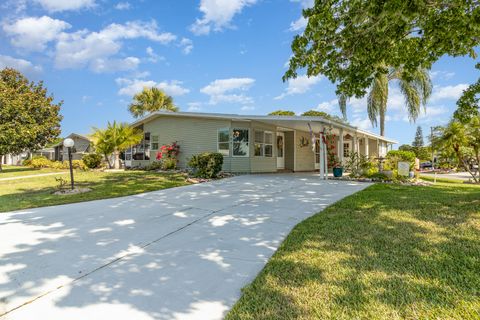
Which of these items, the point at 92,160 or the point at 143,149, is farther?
the point at 143,149

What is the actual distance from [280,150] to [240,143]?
11.2 ft

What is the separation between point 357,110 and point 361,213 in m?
18.2

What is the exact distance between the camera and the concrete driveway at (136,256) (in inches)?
88.5

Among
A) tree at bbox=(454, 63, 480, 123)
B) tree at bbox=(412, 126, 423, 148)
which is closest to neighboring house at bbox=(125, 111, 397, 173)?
tree at bbox=(454, 63, 480, 123)

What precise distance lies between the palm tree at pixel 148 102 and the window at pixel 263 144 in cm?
1591

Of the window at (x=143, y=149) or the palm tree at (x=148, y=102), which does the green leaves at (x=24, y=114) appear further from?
the window at (x=143, y=149)

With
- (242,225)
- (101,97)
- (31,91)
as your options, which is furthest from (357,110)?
(31,91)

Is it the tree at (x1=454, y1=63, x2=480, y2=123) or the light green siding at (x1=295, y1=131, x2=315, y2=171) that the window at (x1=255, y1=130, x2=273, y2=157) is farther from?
the tree at (x1=454, y1=63, x2=480, y2=123)

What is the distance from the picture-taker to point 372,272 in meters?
2.64

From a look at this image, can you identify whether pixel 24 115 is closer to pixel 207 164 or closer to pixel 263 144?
pixel 207 164

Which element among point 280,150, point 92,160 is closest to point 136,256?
point 280,150

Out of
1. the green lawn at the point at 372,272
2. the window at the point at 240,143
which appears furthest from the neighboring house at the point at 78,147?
the green lawn at the point at 372,272

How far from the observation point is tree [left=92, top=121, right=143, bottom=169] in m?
17.0

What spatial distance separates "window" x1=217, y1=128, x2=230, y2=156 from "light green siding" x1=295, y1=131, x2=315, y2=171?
503 centimetres
